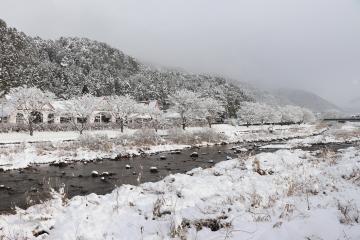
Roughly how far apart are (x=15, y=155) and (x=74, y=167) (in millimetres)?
8503

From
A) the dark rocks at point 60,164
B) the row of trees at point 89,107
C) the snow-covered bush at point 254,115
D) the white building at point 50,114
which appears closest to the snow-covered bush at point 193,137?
the row of trees at point 89,107

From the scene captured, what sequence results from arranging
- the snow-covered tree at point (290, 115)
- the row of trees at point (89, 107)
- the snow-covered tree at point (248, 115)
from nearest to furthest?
the row of trees at point (89, 107), the snow-covered tree at point (248, 115), the snow-covered tree at point (290, 115)

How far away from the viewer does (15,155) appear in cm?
3459

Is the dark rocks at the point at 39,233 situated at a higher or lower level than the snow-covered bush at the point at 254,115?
lower

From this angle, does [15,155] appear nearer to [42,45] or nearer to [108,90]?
[108,90]

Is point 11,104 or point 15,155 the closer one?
point 15,155

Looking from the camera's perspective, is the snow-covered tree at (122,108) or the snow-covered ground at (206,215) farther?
the snow-covered tree at (122,108)

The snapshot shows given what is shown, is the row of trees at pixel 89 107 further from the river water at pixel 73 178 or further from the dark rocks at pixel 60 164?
the river water at pixel 73 178

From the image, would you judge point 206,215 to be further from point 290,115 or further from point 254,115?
point 290,115

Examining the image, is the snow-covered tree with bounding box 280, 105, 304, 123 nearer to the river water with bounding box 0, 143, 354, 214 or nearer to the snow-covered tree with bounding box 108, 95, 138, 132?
the snow-covered tree with bounding box 108, 95, 138, 132

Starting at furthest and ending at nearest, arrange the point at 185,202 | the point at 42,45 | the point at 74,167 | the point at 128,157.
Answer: the point at 42,45, the point at 128,157, the point at 74,167, the point at 185,202

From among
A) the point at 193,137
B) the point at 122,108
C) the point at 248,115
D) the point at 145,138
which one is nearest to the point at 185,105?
the point at 122,108

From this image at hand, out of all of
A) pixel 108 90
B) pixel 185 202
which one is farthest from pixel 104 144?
pixel 108 90

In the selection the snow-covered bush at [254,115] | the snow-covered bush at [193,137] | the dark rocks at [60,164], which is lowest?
the dark rocks at [60,164]
